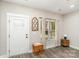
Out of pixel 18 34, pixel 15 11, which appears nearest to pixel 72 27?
pixel 18 34

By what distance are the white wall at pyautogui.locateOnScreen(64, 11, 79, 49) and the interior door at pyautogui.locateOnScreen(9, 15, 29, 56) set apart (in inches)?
129

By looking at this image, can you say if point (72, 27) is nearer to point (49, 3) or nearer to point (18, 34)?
point (49, 3)

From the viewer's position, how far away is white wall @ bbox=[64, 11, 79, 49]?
4.89 m

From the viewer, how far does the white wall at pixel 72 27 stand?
16.1 feet

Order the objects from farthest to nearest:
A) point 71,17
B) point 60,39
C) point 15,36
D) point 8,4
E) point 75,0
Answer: point 60,39 → point 71,17 → point 15,36 → point 8,4 → point 75,0

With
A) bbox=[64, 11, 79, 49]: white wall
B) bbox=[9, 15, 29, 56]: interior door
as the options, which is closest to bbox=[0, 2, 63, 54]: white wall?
bbox=[9, 15, 29, 56]: interior door

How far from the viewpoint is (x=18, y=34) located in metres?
3.70

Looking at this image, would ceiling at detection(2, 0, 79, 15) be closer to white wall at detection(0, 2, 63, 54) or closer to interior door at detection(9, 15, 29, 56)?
white wall at detection(0, 2, 63, 54)

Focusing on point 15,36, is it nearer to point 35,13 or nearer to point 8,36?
point 8,36

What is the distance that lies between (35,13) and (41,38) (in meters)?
1.64

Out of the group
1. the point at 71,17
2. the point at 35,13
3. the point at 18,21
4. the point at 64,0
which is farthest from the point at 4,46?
the point at 71,17

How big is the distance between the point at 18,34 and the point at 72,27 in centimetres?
386

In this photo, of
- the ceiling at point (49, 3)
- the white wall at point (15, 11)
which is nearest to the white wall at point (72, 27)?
the white wall at point (15, 11)

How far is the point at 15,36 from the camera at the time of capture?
3.62 metres
